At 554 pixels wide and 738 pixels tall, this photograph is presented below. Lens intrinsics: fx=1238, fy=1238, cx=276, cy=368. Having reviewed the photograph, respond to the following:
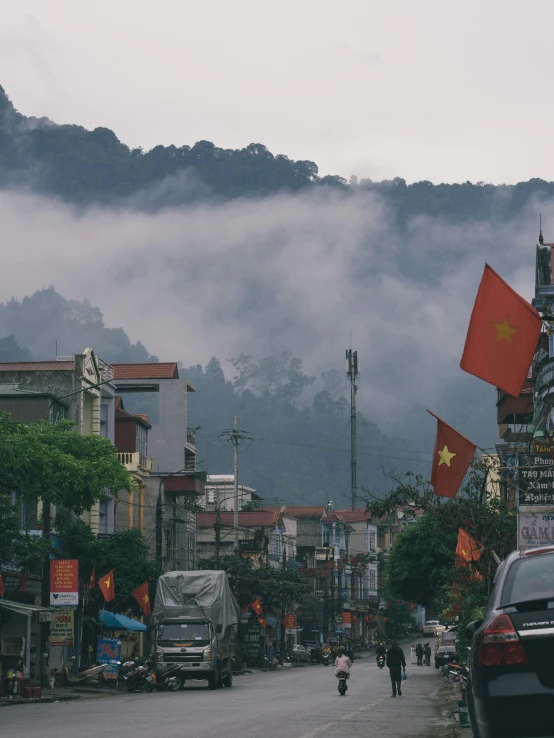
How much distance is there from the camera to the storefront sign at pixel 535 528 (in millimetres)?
21438

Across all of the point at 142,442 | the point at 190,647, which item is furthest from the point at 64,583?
the point at 142,442

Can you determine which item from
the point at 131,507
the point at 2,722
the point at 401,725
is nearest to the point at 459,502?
the point at 401,725

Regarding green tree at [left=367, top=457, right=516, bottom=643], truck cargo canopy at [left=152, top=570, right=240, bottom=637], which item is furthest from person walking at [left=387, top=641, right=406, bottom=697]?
truck cargo canopy at [left=152, top=570, right=240, bottom=637]

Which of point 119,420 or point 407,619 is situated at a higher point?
point 119,420

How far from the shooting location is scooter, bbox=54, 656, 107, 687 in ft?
138

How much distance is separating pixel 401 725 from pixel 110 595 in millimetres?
24462

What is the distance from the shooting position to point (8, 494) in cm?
3478

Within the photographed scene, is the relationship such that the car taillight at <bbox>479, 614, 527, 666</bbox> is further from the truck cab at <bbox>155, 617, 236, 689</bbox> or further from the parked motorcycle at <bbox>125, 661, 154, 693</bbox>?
the parked motorcycle at <bbox>125, 661, 154, 693</bbox>

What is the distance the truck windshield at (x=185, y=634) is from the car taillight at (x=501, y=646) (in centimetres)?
3230

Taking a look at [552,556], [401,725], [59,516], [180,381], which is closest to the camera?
[552,556]

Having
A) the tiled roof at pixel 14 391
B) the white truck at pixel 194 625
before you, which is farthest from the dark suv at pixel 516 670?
the tiled roof at pixel 14 391

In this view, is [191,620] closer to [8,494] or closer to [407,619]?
[8,494]

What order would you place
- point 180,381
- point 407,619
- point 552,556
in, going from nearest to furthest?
point 552,556 → point 180,381 → point 407,619

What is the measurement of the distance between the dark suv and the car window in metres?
0.34
